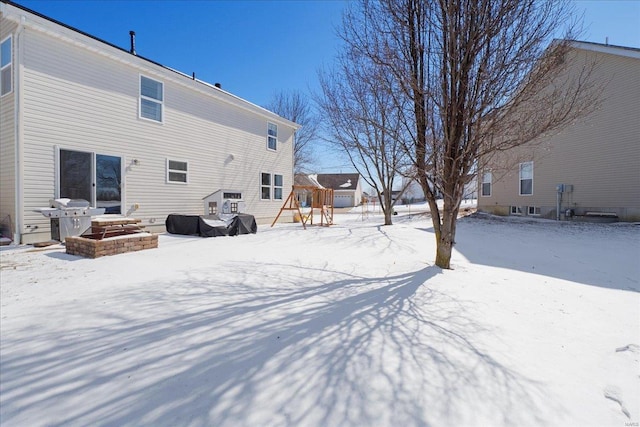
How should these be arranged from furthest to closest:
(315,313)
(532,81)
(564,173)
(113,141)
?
1. (564,173)
2. (113,141)
3. (532,81)
4. (315,313)

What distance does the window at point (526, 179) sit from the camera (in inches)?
565

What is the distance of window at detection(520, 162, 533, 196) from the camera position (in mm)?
14344

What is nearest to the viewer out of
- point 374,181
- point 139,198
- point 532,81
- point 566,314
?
point 566,314

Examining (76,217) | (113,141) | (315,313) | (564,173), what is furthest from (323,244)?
(564,173)

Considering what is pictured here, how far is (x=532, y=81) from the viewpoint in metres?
4.39

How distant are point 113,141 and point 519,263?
10532 millimetres

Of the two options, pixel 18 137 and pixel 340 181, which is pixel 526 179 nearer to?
pixel 18 137

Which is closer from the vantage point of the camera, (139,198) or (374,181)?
(139,198)

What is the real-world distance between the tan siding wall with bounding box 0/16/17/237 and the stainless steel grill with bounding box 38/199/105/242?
1019 millimetres

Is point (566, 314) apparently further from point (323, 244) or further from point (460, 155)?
point (323, 244)

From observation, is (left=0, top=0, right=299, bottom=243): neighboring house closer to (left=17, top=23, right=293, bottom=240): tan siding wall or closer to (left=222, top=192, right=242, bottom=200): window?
(left=17, top=23, right=293, bottom=240): tan siding wall

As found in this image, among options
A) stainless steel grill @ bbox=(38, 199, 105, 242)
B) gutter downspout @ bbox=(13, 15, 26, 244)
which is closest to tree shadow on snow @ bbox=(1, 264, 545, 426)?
stainless steel grill @ bbox=(38, 199, 105, 242)

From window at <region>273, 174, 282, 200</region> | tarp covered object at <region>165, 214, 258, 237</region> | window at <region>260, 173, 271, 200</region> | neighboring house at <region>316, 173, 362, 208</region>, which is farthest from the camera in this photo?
neighboring house at <region>316, 173, 362, 208</region>

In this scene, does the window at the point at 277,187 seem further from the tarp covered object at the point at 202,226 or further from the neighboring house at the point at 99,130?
the tarp covered object at the point at 202,226
